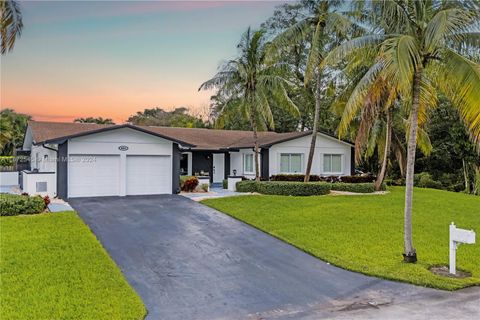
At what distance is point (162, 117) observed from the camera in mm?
51469

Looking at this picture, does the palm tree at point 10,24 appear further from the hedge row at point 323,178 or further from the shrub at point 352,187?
the shrub at point 352,187

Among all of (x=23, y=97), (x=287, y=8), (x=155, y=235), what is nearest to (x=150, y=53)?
(x=23, y=97)

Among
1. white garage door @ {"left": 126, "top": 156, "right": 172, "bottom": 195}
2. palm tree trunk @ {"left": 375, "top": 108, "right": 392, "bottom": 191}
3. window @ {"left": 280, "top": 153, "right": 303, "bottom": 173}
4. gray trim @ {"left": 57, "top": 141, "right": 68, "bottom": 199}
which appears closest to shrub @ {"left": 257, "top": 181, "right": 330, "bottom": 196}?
palm tree trunk @ {"left": 375, "top": 108, "right": 392, "bottom": 191}

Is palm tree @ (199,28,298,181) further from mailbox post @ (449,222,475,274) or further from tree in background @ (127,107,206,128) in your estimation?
tree in background @ (127,107,206,128)

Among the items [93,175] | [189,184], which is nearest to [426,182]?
[189,184]

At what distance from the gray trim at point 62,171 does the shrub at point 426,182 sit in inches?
940

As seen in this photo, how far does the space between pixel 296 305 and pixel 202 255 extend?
3.37m

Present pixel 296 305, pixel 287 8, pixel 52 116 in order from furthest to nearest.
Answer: pixel 287 8, pixel 52 116, pixel 296 305

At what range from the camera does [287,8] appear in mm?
32344

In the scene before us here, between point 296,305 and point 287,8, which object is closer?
point 296,305

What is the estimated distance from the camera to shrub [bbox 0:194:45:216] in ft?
41.3

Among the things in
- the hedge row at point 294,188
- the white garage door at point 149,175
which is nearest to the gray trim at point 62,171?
the white garage door at point 149,175

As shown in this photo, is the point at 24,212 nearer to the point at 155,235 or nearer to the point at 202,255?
the point at 155,235

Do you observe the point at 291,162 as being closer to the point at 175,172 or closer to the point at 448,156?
the point at 175,172
